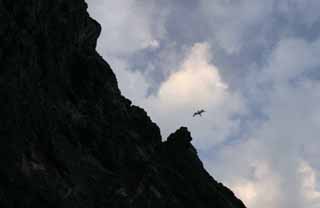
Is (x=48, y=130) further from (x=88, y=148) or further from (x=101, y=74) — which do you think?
(x=101, y=74)

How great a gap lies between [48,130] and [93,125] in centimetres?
1491

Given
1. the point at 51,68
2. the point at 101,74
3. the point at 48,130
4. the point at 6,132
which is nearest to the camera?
the point at 6,132

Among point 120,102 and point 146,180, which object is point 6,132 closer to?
point 146,180

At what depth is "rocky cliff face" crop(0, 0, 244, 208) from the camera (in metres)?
53.0

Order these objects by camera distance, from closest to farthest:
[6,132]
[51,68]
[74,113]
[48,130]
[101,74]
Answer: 1. [6,132]
2. [48,130]
3. [51,68]
4. [74,113]
5. [101,74]

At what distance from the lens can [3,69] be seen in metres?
53.4

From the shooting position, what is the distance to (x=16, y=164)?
2013 inches

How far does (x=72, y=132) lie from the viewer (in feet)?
225

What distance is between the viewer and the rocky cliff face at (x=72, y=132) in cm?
5303

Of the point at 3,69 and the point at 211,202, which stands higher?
the point at 211,202

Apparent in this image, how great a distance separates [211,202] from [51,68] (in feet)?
132

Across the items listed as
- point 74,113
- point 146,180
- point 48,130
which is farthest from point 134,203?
point 48,130

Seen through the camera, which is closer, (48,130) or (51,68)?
(48,130)

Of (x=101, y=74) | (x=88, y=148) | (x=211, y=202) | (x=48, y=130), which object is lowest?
(x=48, y=130)
